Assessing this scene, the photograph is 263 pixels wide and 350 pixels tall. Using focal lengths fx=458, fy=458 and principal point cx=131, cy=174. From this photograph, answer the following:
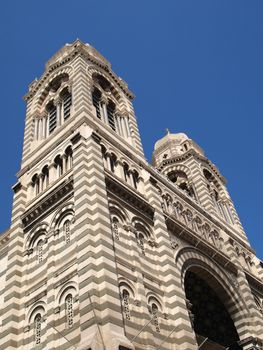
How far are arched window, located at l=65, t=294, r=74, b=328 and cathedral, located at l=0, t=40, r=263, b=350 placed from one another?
5 centimetres

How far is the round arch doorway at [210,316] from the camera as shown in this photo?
2441 centimetres

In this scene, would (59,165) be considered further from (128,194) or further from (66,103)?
(66,103)

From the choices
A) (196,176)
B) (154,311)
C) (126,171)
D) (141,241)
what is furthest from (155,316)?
(196,176)

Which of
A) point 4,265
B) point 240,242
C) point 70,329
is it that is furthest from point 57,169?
point 240,242

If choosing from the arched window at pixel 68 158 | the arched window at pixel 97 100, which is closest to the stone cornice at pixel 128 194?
the arched window at pixel 68 158

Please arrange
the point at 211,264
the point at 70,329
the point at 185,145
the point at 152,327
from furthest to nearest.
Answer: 1. the point at 185,145
2. the point at 211,264
3. the point at 152,327
4. the point at 70,329

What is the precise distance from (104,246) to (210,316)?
11.2m

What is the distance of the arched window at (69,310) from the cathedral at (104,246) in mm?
46

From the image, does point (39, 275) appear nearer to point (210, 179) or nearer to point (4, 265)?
point (4, 265)

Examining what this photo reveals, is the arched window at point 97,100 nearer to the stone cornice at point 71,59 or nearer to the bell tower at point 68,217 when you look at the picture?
the bell tower at point 68,217

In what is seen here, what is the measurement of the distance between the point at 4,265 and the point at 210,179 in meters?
21.0

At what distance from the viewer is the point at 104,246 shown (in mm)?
16547

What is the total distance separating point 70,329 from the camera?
15234 mm

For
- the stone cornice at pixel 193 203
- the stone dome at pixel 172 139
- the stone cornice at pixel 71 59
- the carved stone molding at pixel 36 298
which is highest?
the stone dome at pixel 172 139
